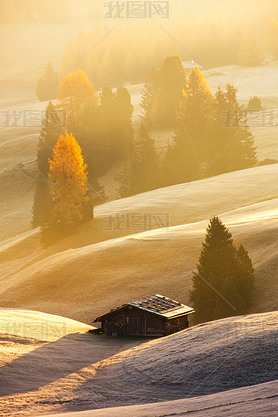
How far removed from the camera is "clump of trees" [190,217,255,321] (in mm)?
30578

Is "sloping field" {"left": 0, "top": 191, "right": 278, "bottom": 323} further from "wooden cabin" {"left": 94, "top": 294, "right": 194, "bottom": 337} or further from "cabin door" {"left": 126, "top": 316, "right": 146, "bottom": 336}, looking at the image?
"cabin door" {"left": 126, "top": 316, "right": 146, "bottom": 336}

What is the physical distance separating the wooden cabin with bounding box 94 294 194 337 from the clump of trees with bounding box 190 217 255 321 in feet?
9.77

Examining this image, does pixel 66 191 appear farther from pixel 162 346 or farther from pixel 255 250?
pixel 162 346

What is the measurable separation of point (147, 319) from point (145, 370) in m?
8.08

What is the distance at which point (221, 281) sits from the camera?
31.5 meters

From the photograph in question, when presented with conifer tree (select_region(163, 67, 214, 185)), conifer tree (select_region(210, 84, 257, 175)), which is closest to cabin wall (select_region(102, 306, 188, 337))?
conifer tree (select_region(163, 67, 214, 185))

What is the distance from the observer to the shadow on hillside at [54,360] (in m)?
17.8

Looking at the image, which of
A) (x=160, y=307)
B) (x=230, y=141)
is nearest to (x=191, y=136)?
(x=230, y=141)

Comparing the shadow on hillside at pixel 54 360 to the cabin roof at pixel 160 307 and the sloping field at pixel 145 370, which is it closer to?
the sloping field at pixel 145 370

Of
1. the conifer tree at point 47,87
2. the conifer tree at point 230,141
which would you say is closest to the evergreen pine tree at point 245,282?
the conifer tree at point 230,141

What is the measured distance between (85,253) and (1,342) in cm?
2036

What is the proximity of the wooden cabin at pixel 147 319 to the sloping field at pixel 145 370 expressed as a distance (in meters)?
Answer: 2.88

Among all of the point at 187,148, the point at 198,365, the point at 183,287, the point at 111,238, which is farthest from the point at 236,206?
the point at 198,365

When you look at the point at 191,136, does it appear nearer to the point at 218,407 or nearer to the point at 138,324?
the point at 138,324
